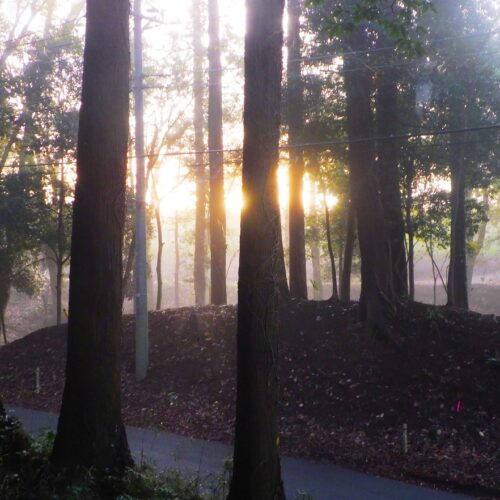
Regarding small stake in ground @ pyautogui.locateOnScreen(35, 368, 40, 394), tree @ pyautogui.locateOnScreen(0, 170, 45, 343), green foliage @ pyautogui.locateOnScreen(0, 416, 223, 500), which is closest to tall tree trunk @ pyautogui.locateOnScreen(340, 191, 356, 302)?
small stake in ground @ pyautogui.locateOnScreen(35, 368, 40, 394)

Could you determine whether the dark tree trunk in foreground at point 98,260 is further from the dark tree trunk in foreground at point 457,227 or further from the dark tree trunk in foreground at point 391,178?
the dark tree trunk in foreground at point 457,227

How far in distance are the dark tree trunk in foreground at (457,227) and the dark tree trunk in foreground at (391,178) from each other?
170 centimetres

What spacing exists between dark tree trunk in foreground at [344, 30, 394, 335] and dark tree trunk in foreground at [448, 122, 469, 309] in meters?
3.29

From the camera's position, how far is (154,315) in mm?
21891

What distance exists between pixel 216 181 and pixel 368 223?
9.27 meters

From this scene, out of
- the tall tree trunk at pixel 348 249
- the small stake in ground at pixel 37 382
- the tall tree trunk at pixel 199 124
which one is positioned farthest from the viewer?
the tall tree trunk at pixel 199 124

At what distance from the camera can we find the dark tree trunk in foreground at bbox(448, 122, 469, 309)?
19.6 metres

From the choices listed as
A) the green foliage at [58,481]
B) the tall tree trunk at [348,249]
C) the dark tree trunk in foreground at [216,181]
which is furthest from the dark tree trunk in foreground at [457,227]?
the green foliage at [58,481]

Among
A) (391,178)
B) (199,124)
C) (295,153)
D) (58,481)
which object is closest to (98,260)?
(58,481)

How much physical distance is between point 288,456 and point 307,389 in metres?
2.23

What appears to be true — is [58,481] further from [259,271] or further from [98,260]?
[259,271]

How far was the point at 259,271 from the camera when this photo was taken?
25.7 feet

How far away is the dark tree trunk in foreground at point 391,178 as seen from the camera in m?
18.5

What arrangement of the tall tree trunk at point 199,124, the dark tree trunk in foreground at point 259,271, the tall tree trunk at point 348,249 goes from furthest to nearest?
1. the tall tree trunk at point 199,124
2. the tall tree trunk at point 348,249
3. the dark tree trunk in foreground at point 259,271
